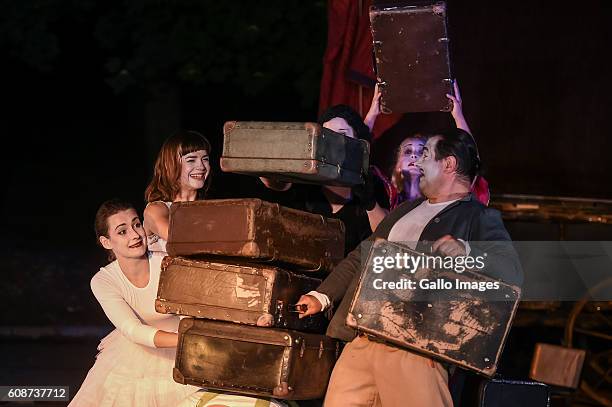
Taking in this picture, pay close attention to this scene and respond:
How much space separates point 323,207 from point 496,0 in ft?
6.46

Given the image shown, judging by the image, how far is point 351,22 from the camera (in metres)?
7.36

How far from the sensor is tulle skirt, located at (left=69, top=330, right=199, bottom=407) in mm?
5797

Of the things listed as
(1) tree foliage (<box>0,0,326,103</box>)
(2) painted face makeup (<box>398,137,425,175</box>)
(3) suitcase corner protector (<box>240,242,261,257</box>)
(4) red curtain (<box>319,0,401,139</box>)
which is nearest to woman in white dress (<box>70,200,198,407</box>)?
(3) suitcase corner protector (<box>240,242,261,257</box>)

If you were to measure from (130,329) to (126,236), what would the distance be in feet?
1.61

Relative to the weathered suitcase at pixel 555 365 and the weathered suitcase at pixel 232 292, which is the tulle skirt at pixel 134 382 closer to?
the weathered suitcase at pixel 232 292

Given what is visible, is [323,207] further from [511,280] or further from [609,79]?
[609,79]

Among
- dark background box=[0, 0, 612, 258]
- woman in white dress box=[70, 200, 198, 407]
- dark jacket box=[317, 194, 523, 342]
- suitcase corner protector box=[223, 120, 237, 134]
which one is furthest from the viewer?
dark background box=[0, 0, 612, 258]

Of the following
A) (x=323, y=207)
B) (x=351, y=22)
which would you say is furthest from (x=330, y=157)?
(x=351, y=22)

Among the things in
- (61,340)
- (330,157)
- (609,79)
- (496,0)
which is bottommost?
(61,340)

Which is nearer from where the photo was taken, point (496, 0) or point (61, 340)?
point (496, 0)

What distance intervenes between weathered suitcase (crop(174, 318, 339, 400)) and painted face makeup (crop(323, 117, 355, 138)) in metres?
1.09

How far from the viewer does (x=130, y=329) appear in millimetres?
5738

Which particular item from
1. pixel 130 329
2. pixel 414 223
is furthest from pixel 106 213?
pixel 414 223

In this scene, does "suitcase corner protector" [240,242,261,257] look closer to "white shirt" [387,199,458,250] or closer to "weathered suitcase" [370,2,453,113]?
"white shirt" [387,199,458,250]
